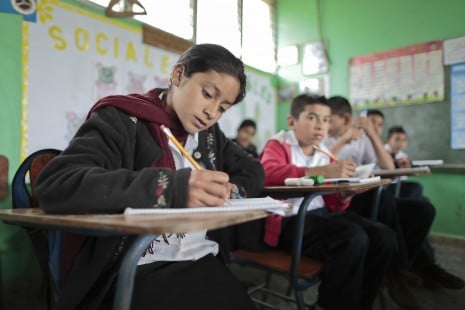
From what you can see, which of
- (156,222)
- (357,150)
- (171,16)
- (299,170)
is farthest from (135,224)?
(171,16)

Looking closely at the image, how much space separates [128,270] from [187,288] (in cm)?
29

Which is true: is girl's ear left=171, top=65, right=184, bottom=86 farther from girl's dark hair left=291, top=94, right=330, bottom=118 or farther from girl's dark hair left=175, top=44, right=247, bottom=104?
girl's dark hair left=291, top=94, right=330, bottom=118

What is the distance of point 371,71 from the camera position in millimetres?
3561

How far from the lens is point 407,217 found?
2.00m

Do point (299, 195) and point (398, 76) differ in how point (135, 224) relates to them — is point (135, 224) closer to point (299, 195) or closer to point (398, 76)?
point (299, 195)

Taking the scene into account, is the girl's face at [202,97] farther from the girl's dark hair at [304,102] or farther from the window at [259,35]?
the window at [259,35]

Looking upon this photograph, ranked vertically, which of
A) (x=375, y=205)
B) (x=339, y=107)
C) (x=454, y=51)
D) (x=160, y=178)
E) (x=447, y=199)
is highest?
(x=454, y=51)

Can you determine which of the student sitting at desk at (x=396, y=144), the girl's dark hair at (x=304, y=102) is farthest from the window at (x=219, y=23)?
the girl's dark hair at (x=304, y=102)

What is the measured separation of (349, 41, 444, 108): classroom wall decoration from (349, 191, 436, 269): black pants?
5.23ft

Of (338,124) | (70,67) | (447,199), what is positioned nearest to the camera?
(70,67)

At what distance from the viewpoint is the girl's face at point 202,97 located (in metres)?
0.93

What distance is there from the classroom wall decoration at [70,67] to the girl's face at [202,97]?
1338mm

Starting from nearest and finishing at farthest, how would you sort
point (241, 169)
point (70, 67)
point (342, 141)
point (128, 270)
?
point (128, 270)
point (241, 169)
point (70, 67)
point (342, 141)

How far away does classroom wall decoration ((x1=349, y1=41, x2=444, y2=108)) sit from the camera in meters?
3.13
